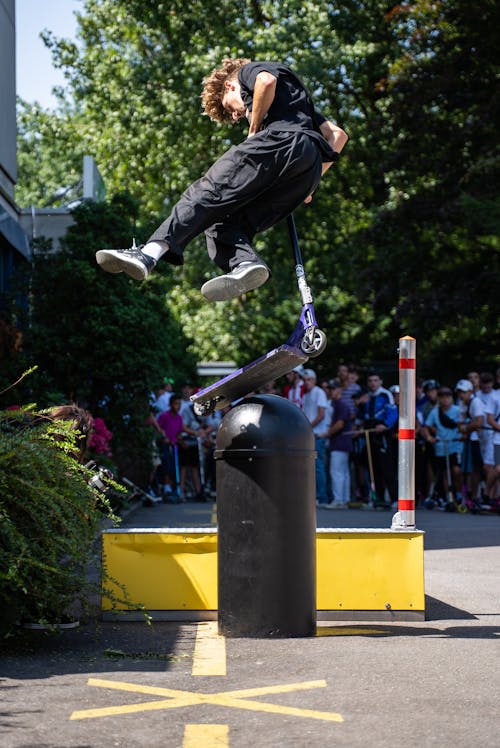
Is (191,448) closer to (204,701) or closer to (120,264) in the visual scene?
(120,264)

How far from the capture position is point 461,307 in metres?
25.6

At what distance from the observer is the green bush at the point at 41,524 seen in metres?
5.78

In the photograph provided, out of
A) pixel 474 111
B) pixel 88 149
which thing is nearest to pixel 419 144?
pixel 474 111

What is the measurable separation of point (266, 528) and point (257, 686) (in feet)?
4.70

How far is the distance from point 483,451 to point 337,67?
1814 centimetres

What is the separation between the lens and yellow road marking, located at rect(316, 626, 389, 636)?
666 centimetres

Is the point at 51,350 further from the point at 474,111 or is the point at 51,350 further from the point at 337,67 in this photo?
the point at 337,67

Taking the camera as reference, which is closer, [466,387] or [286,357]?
[286,357]

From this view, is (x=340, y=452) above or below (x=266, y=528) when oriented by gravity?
above

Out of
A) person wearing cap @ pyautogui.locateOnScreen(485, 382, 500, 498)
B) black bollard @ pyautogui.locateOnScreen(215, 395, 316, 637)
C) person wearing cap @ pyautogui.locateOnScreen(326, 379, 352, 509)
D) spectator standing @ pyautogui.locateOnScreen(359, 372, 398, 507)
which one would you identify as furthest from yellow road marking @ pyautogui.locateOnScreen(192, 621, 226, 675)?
person wearing cap @ pyautogui.locateOnScreen(326, 379, 352, 509)

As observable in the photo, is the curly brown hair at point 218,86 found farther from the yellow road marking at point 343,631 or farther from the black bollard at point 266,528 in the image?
the yellow road marking at point 343,631

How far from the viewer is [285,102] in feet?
21.5

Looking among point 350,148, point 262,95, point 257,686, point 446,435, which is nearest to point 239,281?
point 262,95

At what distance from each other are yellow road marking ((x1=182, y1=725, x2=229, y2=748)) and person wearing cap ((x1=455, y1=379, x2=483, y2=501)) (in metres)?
13.6
